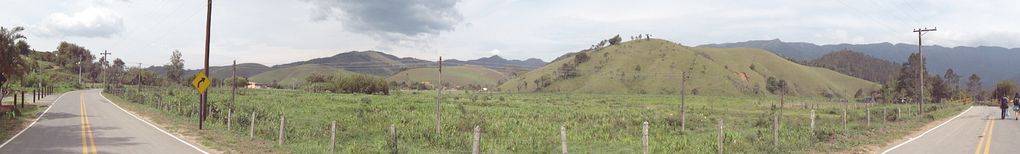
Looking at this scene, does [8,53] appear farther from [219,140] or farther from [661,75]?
[661,75]

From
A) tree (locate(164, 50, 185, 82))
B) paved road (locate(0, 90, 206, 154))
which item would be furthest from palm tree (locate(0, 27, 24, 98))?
tree (locate(164, 50, 185, 82))

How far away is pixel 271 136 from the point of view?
75.7 ft

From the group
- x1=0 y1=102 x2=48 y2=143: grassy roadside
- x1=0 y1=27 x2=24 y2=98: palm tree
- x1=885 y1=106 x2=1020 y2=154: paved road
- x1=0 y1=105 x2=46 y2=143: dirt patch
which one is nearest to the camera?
x1=885 y1=106 x2=1020 y2=154: paved road

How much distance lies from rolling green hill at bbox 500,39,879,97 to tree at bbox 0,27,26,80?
399 ft

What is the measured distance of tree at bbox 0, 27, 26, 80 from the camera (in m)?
32.0

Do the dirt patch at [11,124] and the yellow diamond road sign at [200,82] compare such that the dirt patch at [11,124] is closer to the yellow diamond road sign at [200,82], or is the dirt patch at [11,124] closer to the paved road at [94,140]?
the paved road at [94,140]

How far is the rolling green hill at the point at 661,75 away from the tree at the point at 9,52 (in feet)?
399

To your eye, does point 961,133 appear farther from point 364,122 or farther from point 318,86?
point 318,86

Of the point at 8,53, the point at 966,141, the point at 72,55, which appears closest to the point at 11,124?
the point at 8,53

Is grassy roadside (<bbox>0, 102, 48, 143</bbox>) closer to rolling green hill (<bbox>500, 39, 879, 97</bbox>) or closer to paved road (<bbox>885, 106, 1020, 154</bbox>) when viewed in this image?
paved road (<bbox>885, 106, 1020, 154</bbox>)

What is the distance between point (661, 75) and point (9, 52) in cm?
13873

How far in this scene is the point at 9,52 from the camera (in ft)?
108

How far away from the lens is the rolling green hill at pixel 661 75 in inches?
5773

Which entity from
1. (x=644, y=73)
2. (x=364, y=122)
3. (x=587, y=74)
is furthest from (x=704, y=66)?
(x=364, y=122)
